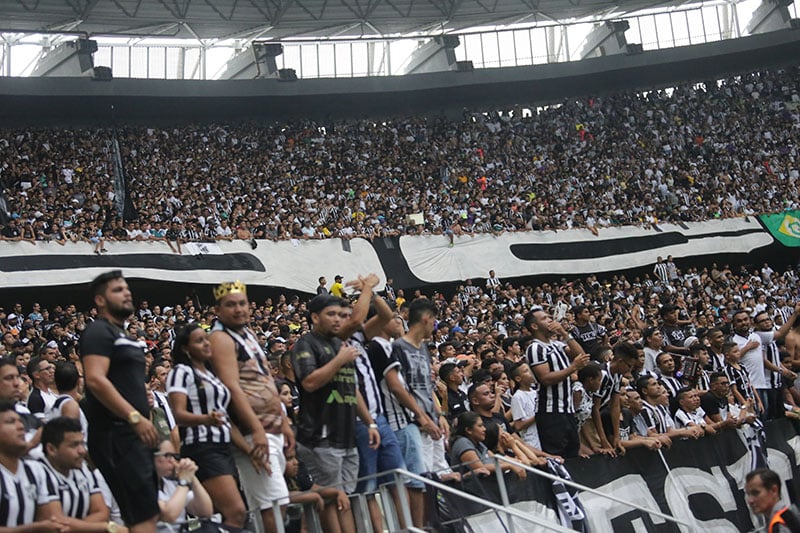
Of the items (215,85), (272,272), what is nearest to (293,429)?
(272,272)

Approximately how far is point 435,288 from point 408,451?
18.5 metres

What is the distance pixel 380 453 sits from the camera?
21.0ft

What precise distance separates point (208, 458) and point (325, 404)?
902 mm

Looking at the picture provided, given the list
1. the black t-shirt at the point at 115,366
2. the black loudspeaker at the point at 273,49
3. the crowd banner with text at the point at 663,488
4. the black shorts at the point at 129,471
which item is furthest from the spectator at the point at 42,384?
the black loudspeaker at the point at 273,49

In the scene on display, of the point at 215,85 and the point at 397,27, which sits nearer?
the point at 215,85

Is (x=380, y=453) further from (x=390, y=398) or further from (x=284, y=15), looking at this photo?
(x=284, y=15)

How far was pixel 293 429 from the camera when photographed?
20.7 feet

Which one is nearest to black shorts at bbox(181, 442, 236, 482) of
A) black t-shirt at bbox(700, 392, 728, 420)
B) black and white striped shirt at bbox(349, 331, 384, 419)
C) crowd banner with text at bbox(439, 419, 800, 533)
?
black and white striped shirt at bbox(349, 331, 384, 419)

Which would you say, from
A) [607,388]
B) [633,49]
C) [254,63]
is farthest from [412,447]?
[633,49]

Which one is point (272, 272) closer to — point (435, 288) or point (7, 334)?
point (435, 288)

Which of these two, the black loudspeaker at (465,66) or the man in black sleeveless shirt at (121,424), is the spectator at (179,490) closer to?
the man in black sleeveless shirt at (121,424)

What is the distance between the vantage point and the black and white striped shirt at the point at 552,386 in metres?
8.06

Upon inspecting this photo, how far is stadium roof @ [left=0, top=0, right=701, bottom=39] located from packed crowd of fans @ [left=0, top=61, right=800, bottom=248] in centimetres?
318

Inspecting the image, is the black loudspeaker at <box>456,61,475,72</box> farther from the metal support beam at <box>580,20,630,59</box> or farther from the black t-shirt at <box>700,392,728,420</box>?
the black t-shirt at <box>700,392,728,420</box>
